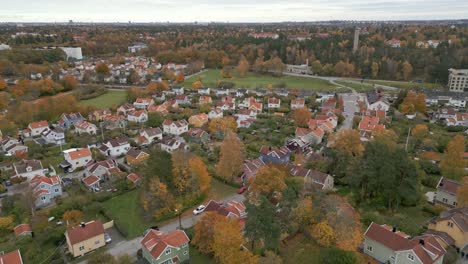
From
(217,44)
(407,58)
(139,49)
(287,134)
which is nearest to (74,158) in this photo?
(287,134)

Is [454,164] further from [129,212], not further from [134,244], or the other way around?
[129,212]

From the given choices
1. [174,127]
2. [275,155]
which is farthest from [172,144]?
[275,155]

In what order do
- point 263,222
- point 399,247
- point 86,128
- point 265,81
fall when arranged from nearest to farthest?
point 263,222, point 399,247, point 86,128, point 265,81

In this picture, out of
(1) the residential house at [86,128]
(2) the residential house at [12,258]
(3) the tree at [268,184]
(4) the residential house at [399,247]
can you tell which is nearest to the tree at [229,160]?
(3) the tree at [268,184]

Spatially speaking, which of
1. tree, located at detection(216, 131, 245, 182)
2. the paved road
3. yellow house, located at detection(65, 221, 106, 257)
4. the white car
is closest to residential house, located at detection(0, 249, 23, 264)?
yellow house, located at detection(65, 221, 106, 257)

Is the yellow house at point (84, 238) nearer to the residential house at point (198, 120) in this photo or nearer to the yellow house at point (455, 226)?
the yellow house at point (455, 226)
